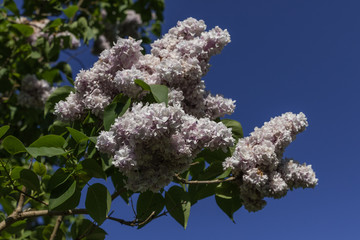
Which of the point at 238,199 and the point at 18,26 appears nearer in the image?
the point at 238,199

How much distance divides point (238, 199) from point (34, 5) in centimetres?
367

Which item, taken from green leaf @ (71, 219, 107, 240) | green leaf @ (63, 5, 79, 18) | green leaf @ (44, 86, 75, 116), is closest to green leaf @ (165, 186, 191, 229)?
green leaf @ (71, 219, 107, 240)

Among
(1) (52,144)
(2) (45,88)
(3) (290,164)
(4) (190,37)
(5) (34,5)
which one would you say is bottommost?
(1) (52,144)

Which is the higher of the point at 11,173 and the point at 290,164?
the point at 290,164

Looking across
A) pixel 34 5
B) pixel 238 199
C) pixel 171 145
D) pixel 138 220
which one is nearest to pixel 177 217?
pixel 138 220

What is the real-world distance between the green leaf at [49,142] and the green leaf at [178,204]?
19.7 inches

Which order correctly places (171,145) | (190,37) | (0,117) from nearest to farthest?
1. (171,145)
2. (190,37)
3. (0,117)

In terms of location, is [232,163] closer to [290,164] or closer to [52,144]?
[290,164]

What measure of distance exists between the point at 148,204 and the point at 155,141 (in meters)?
0.53

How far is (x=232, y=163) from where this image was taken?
1580mm

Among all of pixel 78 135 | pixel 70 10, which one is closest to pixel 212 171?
pixel 78 135

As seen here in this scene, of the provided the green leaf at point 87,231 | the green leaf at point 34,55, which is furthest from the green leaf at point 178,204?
the green leaf at point 34,55

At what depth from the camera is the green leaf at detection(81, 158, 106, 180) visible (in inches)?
55.7

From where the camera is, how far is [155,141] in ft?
3.98
